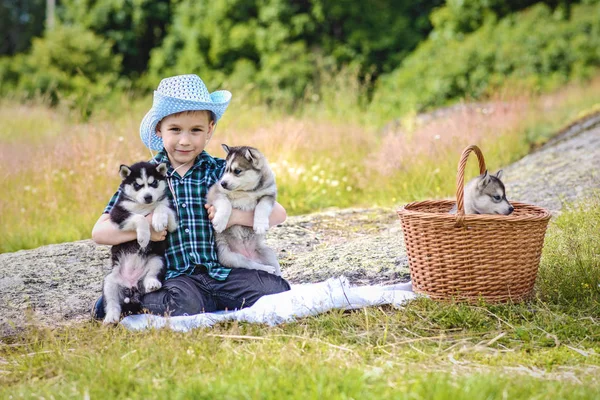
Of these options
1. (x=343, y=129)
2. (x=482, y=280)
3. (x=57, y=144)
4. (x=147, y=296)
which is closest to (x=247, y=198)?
(x=147, y=296)

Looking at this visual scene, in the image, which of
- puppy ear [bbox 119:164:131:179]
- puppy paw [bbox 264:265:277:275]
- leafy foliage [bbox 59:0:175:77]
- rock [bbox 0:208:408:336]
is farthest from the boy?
leafy foliage [bbox 59:0:175:77]

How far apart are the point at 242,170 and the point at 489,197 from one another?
5.63 ft

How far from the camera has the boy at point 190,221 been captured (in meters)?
4.41

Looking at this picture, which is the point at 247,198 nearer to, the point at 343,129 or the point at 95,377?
the point at 95,377

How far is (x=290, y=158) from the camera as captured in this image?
944cm

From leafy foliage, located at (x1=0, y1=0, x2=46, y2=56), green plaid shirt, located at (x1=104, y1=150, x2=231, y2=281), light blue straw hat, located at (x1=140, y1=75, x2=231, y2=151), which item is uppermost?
leafy foliage, located at (x1=0, y1=0, x2=46, y2=56)

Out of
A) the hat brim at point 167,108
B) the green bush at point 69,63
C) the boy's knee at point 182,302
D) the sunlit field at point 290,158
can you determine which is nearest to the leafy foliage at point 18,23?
the green bush at point 69,63

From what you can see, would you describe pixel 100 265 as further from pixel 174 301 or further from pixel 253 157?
pixel 253 157

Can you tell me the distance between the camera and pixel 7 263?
19.8ft

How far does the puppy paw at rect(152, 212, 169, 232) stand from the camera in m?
4.25

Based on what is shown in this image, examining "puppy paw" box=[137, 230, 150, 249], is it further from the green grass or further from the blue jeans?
the green grass

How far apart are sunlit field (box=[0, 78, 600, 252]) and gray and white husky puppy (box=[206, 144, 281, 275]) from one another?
328cm

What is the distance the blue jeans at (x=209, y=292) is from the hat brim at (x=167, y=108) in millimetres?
973

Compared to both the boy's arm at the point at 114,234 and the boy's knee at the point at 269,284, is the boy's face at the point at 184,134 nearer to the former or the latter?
the boy's arm at the point at 114,234
